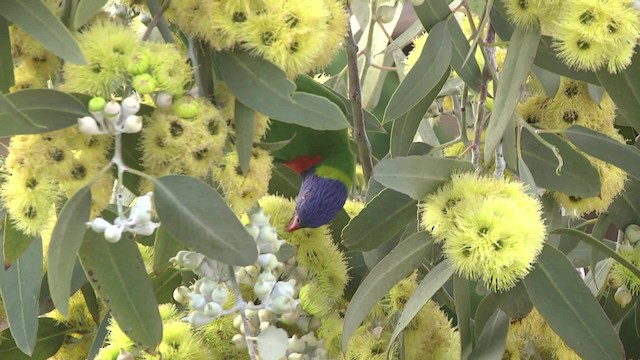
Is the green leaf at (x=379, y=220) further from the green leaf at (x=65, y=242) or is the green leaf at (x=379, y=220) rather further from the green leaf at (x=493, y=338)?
the green leaf at (x=65, y=242)

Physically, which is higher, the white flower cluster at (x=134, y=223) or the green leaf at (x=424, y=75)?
the green leaf at (x=424, y=75)

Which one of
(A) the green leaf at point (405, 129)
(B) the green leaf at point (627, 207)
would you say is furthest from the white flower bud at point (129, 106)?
(B) the green leaf at point (627, 207)

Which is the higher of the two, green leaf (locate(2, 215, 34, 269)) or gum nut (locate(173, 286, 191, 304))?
green leaf (locate(2, 215, 34, 269))

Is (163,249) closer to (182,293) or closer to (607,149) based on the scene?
(182,293)

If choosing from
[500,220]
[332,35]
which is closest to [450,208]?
[500,220]

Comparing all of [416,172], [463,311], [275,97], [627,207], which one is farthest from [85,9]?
[627,207]

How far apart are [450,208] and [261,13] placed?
211 millimetres

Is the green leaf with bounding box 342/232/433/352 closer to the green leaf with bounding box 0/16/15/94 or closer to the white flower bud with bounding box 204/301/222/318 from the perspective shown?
the white flower bud with bounding box 204/301/222/318

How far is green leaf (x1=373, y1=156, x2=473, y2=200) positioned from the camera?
2.12 ft

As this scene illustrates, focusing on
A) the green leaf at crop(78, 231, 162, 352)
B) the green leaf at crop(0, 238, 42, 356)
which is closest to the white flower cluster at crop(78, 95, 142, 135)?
the green leaf at crop(78, 231, 162, 352)

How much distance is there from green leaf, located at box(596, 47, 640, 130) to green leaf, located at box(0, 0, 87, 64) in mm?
446

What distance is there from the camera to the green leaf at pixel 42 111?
1.74ft

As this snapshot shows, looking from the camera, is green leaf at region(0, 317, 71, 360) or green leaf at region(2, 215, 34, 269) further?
green leaf at region(0, 317, 71, 360)

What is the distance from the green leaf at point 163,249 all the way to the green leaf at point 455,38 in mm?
304
